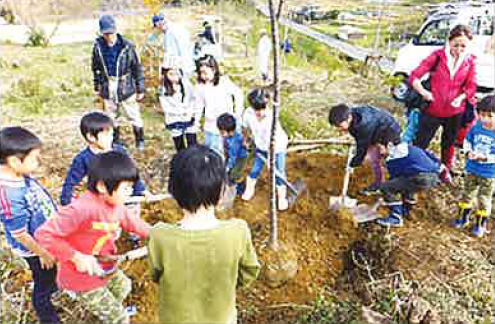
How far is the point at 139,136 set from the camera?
4.54 m

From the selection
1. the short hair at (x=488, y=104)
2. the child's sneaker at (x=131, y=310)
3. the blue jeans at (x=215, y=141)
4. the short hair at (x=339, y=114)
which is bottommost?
the child's sneaker at (x=131, y=310)

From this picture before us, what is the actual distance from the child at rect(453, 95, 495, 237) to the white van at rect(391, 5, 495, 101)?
3.94 m

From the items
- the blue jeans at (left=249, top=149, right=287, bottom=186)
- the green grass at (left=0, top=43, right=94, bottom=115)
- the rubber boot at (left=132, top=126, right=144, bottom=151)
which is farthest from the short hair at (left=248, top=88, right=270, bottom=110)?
the green grass at (left=0, top=43, right=94, bottom=115)

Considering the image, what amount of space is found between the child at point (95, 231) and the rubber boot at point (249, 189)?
1.50 meters

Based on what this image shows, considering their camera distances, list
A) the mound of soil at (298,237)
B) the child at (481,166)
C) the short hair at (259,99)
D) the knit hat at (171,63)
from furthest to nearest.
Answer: the knit hat at (171,63)
the short hair at (259,99)
the child at (481,166)
the mound of soil at (298,237)

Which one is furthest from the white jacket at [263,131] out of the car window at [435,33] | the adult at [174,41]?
the car window at [435,33]

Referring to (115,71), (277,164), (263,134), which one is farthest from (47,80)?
(277,164)

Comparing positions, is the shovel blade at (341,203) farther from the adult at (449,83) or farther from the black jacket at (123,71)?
the black jacket at (123,71)

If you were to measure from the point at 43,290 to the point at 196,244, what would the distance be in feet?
4.29

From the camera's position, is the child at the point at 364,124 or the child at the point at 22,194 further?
the child at the point at 364,124

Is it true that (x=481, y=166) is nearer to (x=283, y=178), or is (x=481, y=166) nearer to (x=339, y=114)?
(x=339, y=114)

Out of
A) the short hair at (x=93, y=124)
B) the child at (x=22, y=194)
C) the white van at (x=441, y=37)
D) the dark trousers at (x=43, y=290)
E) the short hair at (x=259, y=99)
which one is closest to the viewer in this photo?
the child at (x=22, y=194)

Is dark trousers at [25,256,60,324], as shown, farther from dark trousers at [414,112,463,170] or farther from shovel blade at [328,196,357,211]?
dark trousers at [414,112,463,170]

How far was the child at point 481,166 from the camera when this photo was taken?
8.91 ft
